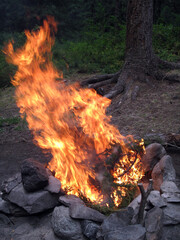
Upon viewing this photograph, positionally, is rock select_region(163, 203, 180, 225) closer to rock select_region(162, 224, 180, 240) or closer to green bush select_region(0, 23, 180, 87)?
rock select_region(162, 224, 180, 240)

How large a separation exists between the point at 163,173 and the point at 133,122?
3.13 metres

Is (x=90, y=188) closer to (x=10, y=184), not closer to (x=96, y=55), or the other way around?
(x=10, y=184)

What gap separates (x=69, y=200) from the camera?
11.8 feet

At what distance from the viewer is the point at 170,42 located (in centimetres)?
1302

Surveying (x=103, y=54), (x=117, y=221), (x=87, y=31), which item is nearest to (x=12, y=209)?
(x=117, y=221)

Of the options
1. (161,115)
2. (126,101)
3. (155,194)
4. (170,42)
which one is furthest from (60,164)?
(170,42)

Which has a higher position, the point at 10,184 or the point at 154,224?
the point at 154,224

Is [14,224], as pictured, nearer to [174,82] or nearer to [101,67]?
A: [174,82]

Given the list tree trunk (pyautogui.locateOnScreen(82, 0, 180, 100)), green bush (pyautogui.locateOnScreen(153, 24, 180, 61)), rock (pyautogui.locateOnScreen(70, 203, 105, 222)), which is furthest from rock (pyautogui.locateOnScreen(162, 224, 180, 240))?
green bush (pyautogui.locateOnScreen(153, 24, 180, 61))

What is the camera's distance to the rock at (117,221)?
3.03 m

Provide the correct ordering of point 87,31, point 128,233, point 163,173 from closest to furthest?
point 128,233 → point 163,173 → point 87,31

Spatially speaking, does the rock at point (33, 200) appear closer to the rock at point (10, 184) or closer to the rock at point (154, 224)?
the rock at point (10, 184)

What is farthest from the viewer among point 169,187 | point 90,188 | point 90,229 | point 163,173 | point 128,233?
point 90,188

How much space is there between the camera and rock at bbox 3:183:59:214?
364 centimetres
